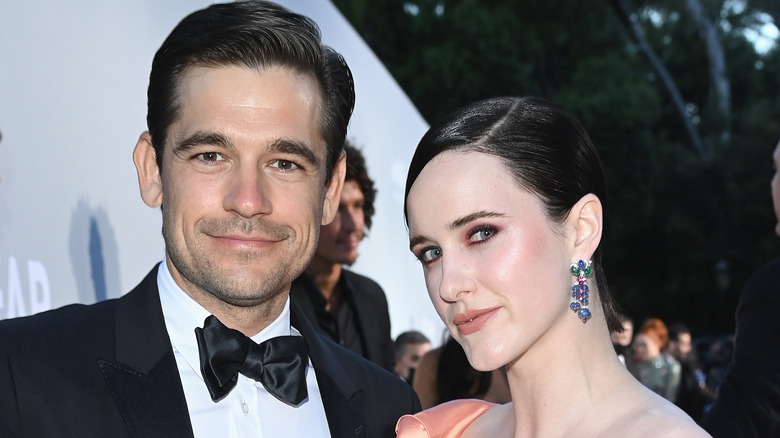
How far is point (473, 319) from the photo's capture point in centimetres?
218

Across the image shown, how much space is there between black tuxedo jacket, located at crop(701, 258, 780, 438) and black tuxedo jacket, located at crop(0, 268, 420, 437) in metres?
1.48

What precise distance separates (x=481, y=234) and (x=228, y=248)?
2.03 feet

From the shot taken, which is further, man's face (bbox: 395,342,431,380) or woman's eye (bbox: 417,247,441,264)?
man's face (bbox: 395,342,431,380)

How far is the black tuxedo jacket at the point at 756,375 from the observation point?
3.11 metres

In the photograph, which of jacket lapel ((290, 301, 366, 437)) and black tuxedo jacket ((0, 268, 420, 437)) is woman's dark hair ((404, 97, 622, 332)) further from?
black tuxedo jacket ((0, 268, 420, 437))

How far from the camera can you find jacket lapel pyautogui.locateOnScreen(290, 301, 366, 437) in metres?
2.38

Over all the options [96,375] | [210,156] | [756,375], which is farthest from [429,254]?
[756,375]

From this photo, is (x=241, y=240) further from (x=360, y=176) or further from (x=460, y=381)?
(x=360, y=176)

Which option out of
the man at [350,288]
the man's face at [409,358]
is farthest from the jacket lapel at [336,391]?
the man's face at [409,358]

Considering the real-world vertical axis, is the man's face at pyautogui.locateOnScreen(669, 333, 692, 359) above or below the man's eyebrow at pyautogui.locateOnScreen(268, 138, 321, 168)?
below

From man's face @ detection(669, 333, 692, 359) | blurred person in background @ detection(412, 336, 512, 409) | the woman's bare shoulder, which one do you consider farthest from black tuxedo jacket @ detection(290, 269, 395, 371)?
man's face @ detection(669, 333, 692, 359)

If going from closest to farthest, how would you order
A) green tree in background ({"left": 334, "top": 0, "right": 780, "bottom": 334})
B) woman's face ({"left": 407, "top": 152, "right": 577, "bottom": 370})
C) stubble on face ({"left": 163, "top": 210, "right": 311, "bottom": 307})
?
1. woman's face ({"left": 407, "top": 152, "right": 577, "bottom": 370})
2. stubble on face ({"left": 163, "top": 210, "right": 311, "bottom": 307})
3. green tree in background ({"left": 334, "top": 0, "right": 780, "bottom": 334})

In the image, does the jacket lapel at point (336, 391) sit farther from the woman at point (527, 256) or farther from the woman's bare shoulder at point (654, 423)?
the woman's bare shoulder at point (654, 423)

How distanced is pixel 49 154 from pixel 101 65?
Answer: 43 centimetres
